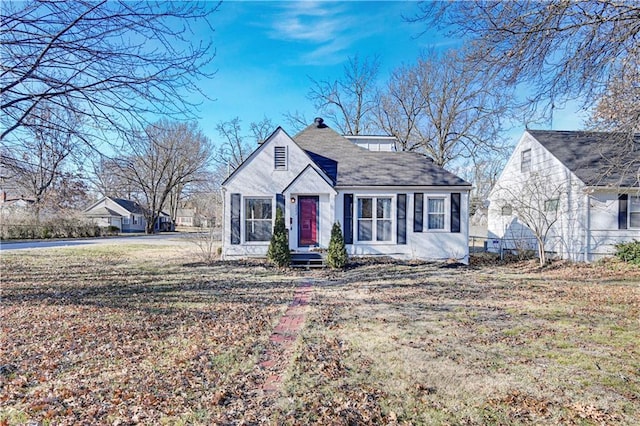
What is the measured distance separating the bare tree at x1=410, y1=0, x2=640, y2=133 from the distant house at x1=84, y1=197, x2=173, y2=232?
4252 centimetres

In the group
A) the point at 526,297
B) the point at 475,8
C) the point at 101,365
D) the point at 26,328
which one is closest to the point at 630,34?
the point at 475,8

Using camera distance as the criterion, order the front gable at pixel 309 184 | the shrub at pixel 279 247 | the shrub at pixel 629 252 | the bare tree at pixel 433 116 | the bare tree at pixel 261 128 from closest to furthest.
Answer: the shrub at pixel 279 247
the shrub at pixel 629 252
the front gable at pixel 309 184
the bare tree at pixel 433 116
the bare tree at pixel 261 128

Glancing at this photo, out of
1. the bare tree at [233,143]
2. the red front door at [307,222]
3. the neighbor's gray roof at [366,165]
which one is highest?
the bare tree at [233,143]

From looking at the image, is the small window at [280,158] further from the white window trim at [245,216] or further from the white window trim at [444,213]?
the white window trim at [444,213]

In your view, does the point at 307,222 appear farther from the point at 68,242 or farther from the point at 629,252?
the point at 68,242

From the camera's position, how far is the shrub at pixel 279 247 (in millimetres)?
11719

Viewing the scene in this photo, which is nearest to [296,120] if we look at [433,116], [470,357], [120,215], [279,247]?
[433,116]

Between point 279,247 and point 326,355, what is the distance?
24.3 feet

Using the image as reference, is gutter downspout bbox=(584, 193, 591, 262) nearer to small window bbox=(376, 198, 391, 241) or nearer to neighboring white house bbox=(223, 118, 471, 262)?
neighboring white house bbox=(223, 118, 471, 262)

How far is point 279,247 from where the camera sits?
11.7 m

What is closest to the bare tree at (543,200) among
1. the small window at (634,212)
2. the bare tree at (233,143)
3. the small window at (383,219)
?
the small window at (634,212)

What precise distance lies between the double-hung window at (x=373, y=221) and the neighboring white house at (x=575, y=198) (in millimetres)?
5188

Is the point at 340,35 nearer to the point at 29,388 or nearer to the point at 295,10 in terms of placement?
the point at 295,10

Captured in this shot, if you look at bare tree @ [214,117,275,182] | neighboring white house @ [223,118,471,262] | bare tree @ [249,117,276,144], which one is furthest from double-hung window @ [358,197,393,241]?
bare tree @ [249,117,276,144]
